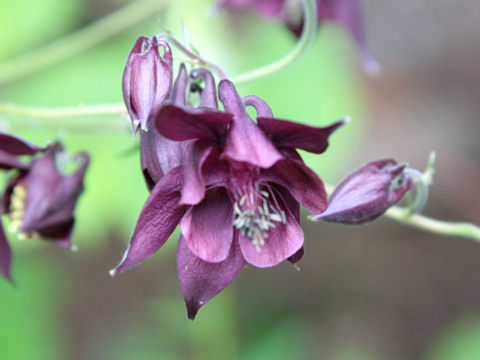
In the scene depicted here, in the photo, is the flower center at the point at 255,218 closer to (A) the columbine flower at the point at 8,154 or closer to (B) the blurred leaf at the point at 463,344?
(A) the columbine flower at the point at 8,154

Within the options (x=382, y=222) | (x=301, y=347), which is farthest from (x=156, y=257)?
(x=382, y=222)

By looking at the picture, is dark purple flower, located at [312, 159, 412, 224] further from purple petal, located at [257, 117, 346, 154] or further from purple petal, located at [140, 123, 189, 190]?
purple petal, located at [140, 123, 189, 190]

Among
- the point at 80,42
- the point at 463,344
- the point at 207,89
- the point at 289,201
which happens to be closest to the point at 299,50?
the point at 207,89

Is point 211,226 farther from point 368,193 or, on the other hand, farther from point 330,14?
point 330,14

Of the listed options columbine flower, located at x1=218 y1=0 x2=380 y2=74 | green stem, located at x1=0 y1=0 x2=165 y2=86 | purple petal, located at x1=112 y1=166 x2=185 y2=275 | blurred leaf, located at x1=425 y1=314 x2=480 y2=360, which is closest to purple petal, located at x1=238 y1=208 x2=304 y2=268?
purple petal, located at x1=112 y1=166 x2=185 y2=275

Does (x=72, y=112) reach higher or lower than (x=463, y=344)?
higher

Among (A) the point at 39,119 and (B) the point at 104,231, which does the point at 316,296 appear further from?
(A) the point at 39,119

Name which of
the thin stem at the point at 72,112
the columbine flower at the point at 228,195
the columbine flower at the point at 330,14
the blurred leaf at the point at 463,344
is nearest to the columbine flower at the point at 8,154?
the thin stem at the point at 72,112
